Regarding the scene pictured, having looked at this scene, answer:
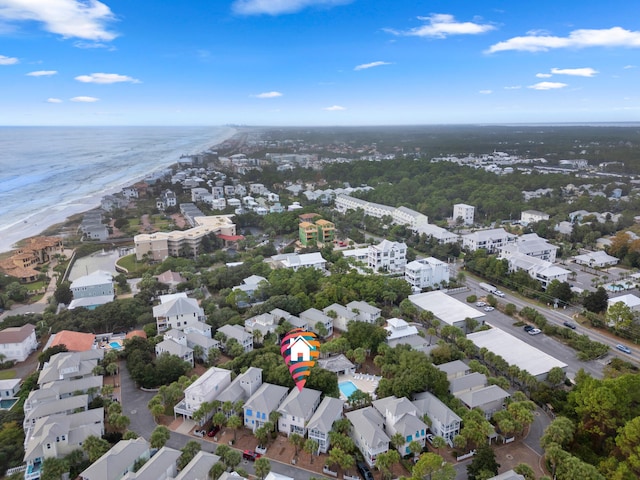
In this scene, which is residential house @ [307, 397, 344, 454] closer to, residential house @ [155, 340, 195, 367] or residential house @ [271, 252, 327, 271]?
residential house @ [155, 340, 195, 367]

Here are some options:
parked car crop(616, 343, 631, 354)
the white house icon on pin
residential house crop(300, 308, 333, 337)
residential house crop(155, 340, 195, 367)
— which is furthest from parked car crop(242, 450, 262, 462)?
parked car crop(616, 343, 631, 354)

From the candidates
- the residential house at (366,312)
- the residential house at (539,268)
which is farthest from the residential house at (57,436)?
the residential house at (539,268)

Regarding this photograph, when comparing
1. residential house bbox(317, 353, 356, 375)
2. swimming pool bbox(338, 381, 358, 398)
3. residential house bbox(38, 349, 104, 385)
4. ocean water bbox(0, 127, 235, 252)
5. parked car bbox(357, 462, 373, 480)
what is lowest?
parked car bbox(357, 462, 373, 480)

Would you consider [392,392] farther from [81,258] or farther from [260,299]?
[81,258]

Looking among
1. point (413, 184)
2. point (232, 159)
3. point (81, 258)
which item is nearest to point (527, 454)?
point (81, 258)

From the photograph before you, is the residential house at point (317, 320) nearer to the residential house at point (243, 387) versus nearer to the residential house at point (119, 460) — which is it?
the residential house at point (243, 387)
